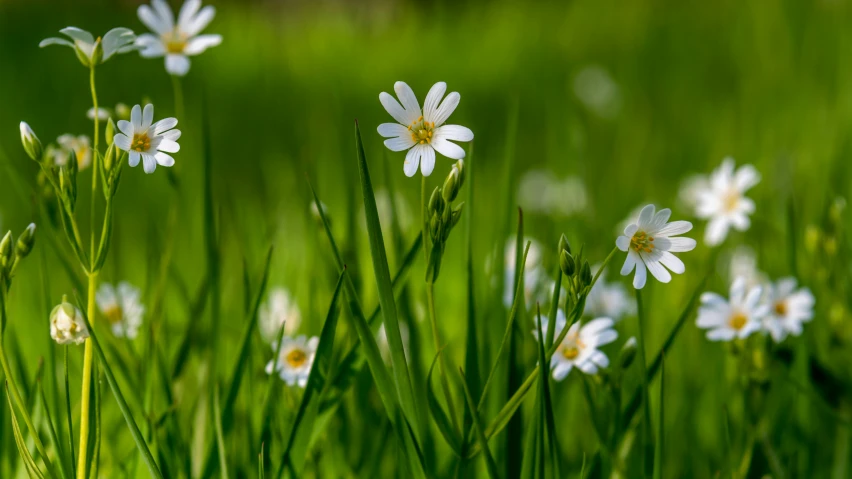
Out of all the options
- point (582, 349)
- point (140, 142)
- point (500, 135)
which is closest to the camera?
point (140, 142)

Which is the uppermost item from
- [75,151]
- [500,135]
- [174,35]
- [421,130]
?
[500,135]

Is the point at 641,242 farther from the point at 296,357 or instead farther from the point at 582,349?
the point at 296,357

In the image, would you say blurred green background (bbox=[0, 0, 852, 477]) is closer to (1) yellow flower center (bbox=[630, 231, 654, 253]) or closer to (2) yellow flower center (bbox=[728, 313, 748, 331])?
(2) yellow flower center (bbox=[728, 313, 748, 331])

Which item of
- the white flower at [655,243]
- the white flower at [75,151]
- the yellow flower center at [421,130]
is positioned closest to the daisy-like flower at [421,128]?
the yellow flower center at [421,130]

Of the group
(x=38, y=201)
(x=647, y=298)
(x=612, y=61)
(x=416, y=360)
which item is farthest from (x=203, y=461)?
(x=612, y=61)

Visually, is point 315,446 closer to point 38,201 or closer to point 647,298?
point 38,201

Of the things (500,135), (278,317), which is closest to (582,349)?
(278,317)

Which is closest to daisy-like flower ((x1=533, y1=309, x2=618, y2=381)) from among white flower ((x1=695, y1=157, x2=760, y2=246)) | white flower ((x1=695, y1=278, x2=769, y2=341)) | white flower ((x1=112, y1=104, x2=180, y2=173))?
white flower ((x1=695, y1=278, x2=769, y2=341))
